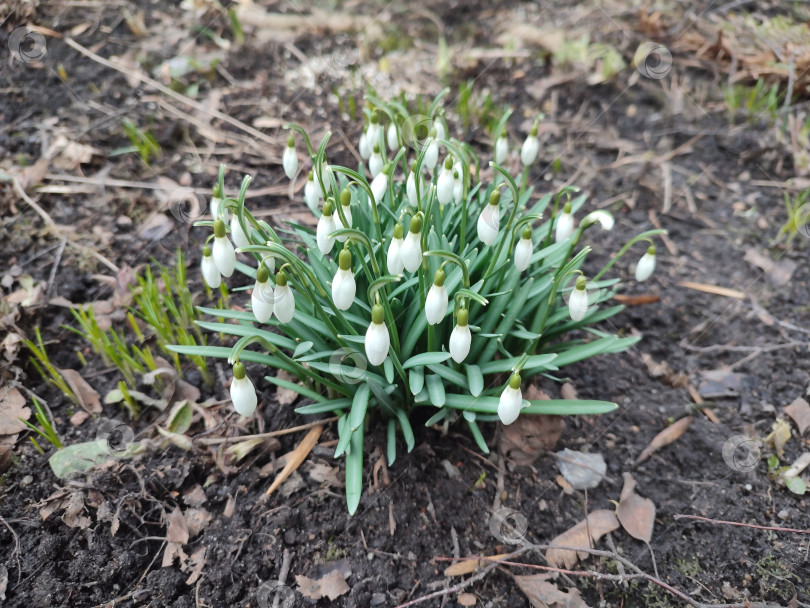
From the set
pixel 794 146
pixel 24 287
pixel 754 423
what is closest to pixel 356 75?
pixel 24 287

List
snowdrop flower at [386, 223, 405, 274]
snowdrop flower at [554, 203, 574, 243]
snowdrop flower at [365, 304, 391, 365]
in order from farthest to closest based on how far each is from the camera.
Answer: snowdrop flower at [554, 203, 574, 243] → snowdrop flower at [386, 223, 405, 274] → snowdrop flower at [365, 304, 391, 365]

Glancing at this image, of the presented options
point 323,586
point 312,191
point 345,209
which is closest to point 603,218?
point 345,209

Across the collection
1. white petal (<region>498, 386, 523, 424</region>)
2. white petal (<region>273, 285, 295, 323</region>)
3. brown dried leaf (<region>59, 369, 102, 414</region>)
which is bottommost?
brown dried leaf (<region>59, 369, 102, 414</region>)

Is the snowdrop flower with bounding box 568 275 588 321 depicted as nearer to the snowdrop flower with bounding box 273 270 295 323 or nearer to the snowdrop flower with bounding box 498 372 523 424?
the snowdrop flower with bounding box 498 372 523 424

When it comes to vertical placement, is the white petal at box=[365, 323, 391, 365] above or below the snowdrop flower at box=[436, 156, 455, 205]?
below

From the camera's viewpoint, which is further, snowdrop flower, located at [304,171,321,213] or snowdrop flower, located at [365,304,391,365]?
snowdrop flower, located at [304,171,321,213]

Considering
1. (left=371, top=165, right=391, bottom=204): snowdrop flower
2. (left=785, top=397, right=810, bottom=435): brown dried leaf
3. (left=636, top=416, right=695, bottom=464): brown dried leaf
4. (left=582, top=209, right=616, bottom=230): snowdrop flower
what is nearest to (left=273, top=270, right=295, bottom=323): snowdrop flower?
(left=371, top=165, right=391, bottom=204): snowdrop flower

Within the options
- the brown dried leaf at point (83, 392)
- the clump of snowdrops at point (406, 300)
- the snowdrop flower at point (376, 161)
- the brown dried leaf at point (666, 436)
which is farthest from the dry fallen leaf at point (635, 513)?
the brown dried leaf at point (83, 392)
